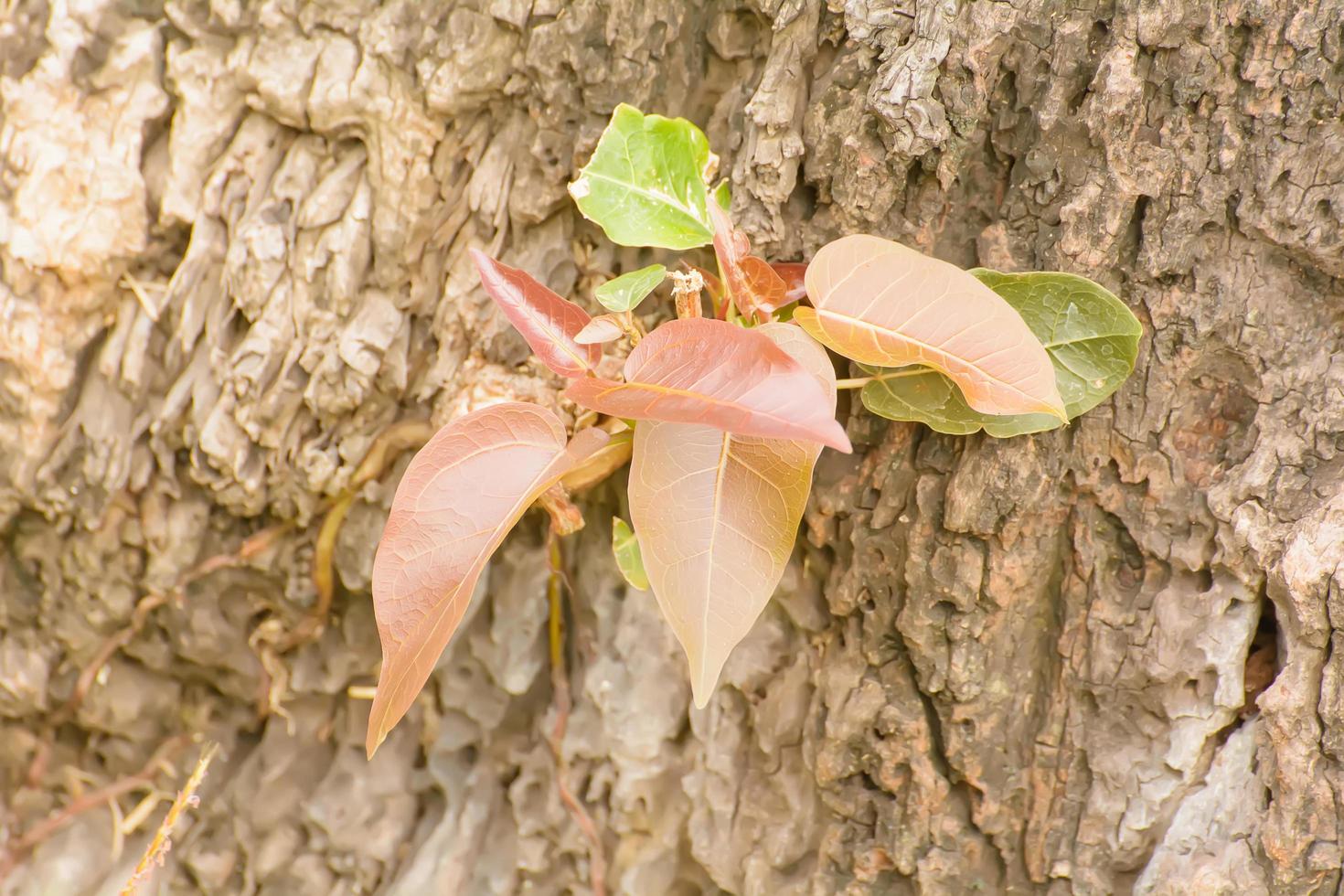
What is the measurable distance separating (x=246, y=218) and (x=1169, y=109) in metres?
1.09

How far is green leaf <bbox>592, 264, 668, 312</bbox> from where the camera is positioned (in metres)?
0.98

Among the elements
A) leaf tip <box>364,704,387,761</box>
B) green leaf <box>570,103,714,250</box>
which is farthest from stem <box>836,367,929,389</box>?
leaf tip <box>364,704,387,761</box>

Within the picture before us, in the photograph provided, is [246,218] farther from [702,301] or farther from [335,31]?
[702,301]

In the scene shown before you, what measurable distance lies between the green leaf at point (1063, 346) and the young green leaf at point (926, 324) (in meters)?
0.06

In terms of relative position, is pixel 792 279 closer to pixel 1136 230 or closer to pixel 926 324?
pixel 926 324

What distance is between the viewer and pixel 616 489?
124 cm

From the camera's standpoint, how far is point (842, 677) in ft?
3.66

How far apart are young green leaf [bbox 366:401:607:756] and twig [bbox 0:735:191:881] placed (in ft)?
2.30

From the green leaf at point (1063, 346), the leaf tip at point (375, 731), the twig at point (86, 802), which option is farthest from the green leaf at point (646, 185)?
the twig at point (86, 802)

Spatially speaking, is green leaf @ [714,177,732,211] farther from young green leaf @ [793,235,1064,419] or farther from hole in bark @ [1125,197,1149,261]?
hole in bark @ [1125,197,1149,261]

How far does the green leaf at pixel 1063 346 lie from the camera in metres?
0.95

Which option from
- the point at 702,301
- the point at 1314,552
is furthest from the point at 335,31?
the point at 1314,552

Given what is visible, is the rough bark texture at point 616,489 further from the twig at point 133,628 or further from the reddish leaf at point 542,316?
the reddish leaf at point 542,316

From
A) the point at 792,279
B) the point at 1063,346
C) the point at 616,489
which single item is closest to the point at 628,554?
the point at 616,489
